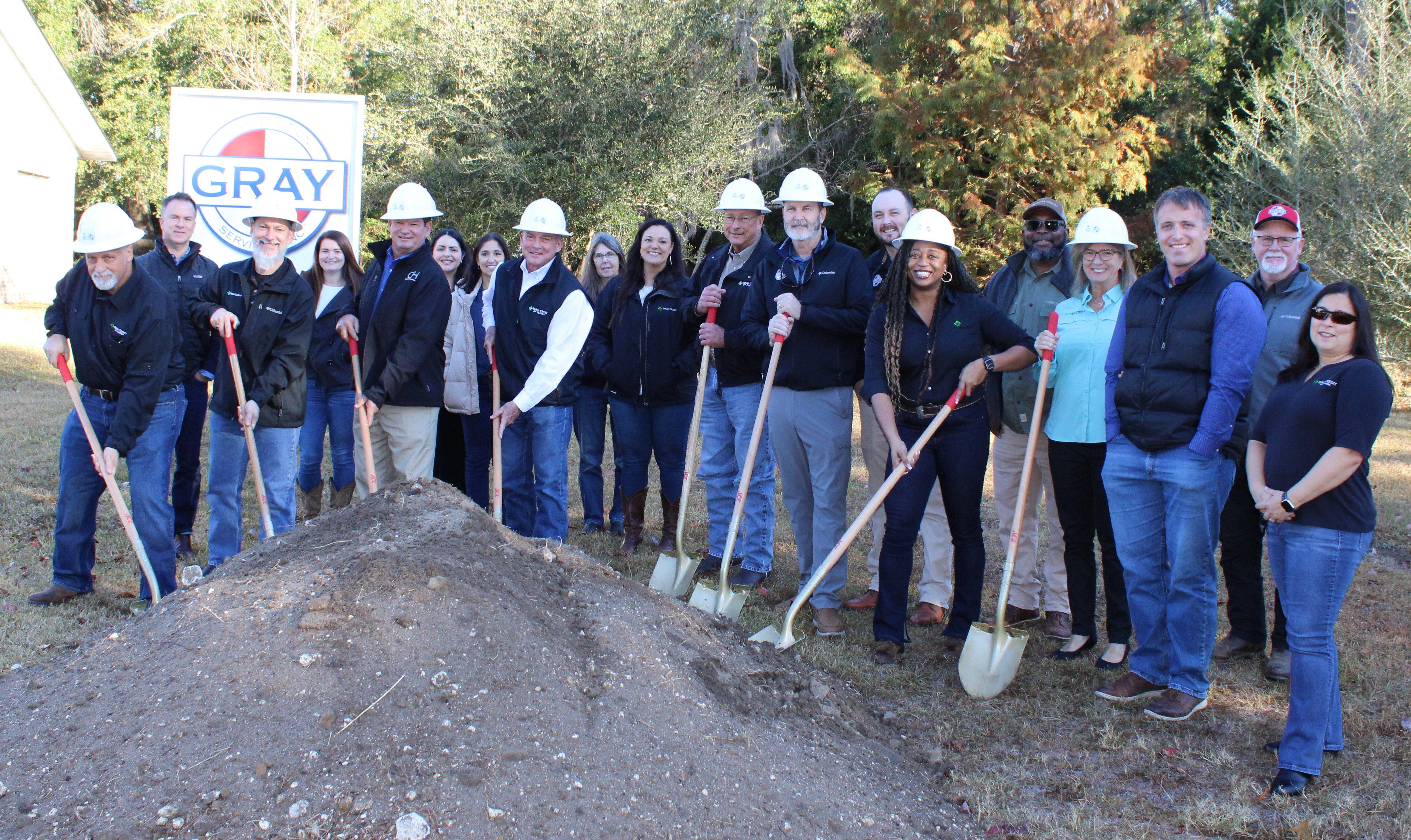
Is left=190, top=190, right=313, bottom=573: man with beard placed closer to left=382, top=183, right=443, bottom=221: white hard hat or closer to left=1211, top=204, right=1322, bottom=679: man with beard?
left=382, top=183, right=443, bottom=221: white hard hat

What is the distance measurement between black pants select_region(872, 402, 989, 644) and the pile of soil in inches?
32.5

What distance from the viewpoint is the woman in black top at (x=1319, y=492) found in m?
3.62

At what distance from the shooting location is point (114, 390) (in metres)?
5.29

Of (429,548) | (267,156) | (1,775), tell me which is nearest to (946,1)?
Result: (267,156)


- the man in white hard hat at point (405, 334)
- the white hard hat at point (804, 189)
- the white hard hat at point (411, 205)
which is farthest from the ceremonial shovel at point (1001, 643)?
the white hard hat at point (411, 205)

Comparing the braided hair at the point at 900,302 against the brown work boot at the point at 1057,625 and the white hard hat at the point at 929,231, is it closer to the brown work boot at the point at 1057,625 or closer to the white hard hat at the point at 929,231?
the white hard hat at the point at 929,231

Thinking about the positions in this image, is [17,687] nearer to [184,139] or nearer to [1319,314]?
[1319,314]

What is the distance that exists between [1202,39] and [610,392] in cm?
1900

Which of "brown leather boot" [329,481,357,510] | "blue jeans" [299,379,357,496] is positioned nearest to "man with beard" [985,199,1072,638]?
"blue jeans" [299,379,357,496]

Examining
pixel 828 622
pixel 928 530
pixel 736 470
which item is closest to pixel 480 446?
pixel 736 470

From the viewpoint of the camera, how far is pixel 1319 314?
12.3 ft

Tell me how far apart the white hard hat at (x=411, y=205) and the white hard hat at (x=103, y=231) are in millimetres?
1331

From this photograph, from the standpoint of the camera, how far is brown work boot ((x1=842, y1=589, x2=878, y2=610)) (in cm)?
597

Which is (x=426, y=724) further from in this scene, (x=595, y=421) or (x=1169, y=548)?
(x=595, y=421)
